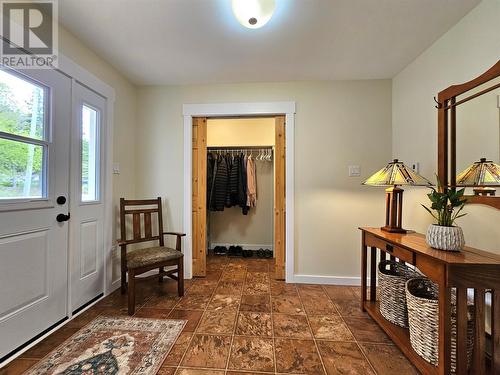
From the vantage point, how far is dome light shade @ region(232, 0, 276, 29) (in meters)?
1.24

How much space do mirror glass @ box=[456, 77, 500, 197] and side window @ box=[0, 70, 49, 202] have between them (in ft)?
9.40

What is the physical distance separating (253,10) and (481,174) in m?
1.69

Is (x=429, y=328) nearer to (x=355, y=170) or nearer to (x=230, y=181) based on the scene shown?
(x=355, y=170)

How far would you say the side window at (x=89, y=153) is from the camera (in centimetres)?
190

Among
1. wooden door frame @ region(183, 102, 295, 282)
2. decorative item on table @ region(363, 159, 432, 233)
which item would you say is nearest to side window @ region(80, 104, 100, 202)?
wooden door frame @ region(183, 102, 295, 282)

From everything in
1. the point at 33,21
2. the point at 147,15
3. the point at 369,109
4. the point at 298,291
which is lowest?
the point at 298,291

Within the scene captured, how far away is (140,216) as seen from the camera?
2346 millimetres

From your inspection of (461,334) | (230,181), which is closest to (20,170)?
(230,181)

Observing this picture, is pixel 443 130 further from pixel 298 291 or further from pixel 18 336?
pixel 18 336

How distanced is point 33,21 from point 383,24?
2.39 metres

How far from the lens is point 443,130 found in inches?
64.6

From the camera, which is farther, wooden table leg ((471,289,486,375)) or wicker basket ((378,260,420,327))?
wicker basket ((378,260,420,327))

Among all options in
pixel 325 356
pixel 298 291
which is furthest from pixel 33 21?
pixel 298 291

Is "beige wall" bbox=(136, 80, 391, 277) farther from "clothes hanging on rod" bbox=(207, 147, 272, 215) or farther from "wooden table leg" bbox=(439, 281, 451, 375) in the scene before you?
"wooden table leg" bbox=(439, 281, 451, 375)
